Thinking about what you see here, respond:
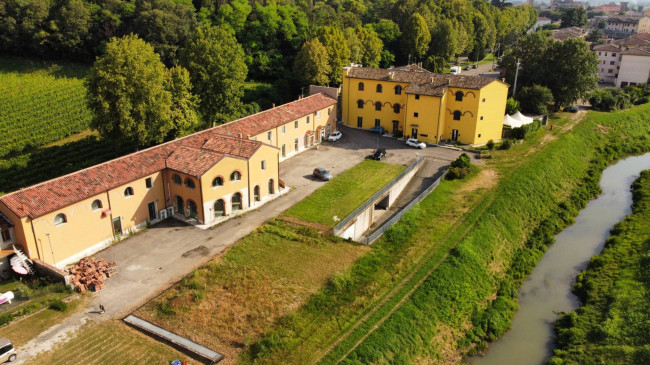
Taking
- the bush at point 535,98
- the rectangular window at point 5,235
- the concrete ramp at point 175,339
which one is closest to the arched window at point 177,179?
the rectangular window at point 5,235

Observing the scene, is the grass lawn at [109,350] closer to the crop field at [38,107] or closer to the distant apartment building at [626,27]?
the crop field at [38,107]

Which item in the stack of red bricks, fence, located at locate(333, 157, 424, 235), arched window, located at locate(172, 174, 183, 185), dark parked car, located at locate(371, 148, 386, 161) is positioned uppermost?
arched window, located at locate(172, 174, 183, 185)

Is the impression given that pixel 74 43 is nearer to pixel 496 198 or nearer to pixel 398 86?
pixel 398 86

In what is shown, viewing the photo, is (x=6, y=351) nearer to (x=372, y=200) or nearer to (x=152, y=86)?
(x=152, y=86)

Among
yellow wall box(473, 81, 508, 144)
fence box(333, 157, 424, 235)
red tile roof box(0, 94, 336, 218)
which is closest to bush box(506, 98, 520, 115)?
yellow wall box(473, 81, 508, 144)

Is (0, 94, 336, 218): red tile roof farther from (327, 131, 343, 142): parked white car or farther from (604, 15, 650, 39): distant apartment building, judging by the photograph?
(604, 15, 650, 39): distant apartment building

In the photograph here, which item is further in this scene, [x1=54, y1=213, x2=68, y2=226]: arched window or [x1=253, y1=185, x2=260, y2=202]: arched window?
[x1=253, y1=185, x2=260, y2=202]: arched window

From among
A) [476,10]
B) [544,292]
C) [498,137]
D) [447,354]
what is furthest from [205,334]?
[476,10]
